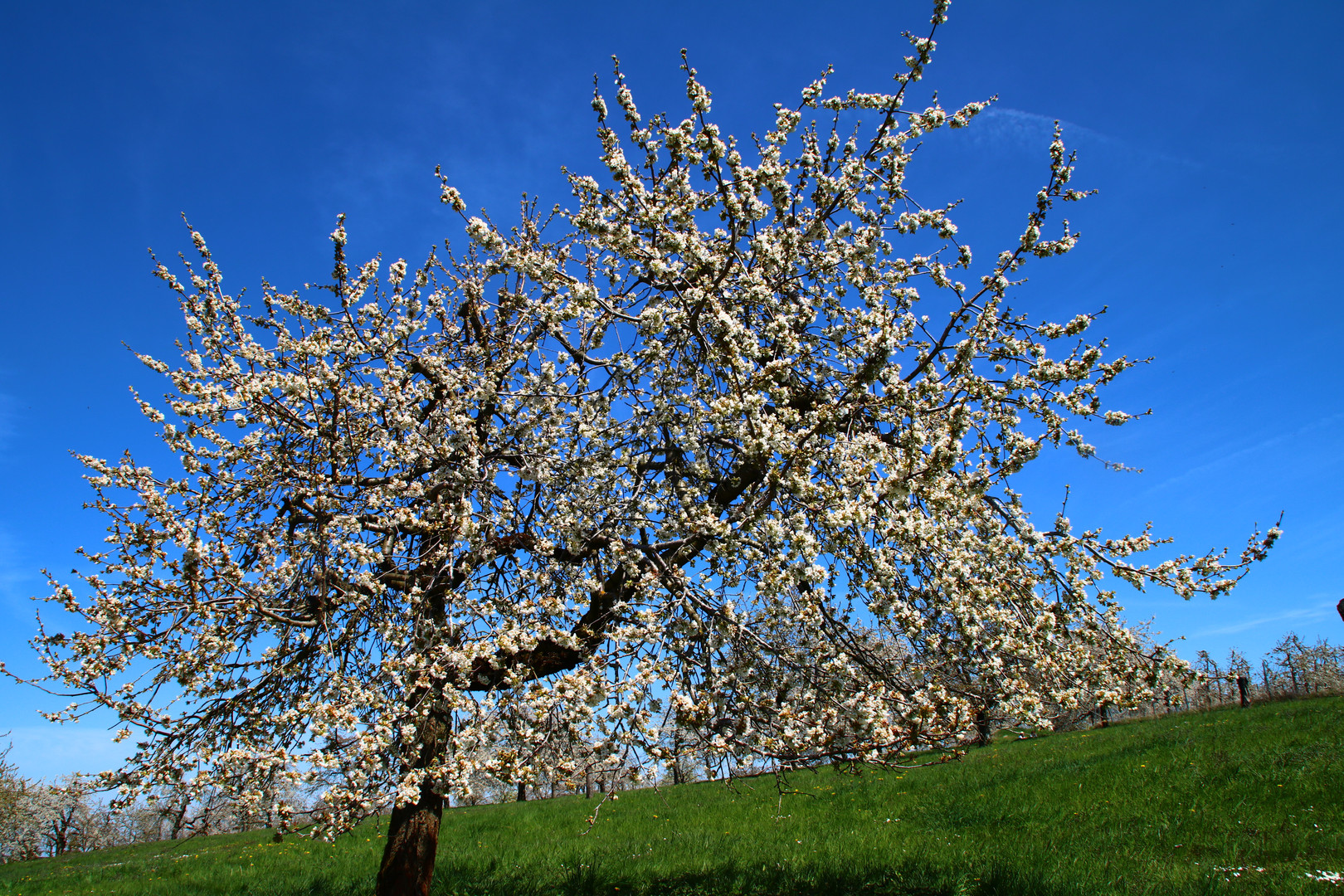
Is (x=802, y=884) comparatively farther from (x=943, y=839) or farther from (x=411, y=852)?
(x=411, y=852)

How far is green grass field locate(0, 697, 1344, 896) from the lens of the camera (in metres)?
7.13

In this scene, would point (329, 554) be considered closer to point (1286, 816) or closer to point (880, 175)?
point (880, 175)

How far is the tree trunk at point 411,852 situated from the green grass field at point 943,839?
164 cm

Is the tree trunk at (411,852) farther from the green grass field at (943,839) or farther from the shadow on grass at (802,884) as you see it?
the green grass field at (943,839)

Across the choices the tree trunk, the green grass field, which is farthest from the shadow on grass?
the tree trunk

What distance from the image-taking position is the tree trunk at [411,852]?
7.52 meters

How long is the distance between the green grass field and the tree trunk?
1.64 meters

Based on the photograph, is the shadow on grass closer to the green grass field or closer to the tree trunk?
the green grass field

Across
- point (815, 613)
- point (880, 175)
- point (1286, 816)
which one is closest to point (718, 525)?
point (815, 613)

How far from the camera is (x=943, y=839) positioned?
30.6 feet

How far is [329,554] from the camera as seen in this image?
705cm

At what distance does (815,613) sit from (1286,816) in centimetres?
700

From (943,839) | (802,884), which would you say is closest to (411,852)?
(802,884)

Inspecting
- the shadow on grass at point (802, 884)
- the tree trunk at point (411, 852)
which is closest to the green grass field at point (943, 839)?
the shadow on grass at point (802, 884)
